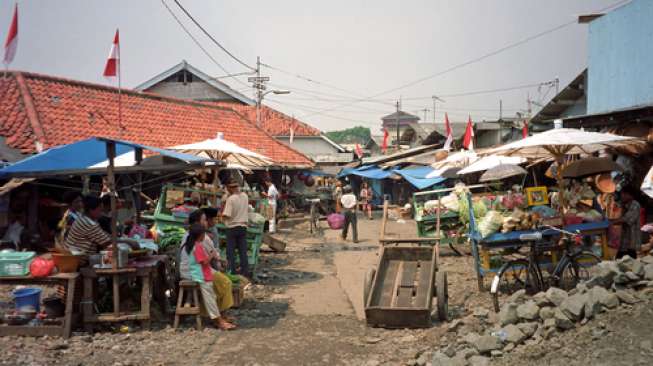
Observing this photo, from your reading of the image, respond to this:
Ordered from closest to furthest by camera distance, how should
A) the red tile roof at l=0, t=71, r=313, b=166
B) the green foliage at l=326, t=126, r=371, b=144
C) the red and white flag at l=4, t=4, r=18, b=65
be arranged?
the red and white flag at l=4, t=4, r=18, b=65 → the red tile roof at l=0, t=71, r=313, b=166 → the green foliage at l=326, t=126, r=371, b=144

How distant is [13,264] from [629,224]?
9.12 meters

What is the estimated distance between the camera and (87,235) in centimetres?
736

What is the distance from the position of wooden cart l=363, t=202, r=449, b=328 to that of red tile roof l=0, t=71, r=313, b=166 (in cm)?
960

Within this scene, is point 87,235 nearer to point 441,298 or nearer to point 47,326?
point 47,326

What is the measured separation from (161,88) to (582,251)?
26994 mm

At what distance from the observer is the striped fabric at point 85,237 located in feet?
24.0

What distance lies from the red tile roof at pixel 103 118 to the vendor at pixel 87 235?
733cm

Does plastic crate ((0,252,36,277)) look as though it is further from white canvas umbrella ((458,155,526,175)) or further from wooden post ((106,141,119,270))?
white canvas umbrella ((458,155,526,175))

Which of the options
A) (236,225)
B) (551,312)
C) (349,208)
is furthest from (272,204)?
(551,312)

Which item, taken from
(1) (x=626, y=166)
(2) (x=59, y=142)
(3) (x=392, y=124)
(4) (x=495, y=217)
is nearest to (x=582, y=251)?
(4) (x=495, y=217)

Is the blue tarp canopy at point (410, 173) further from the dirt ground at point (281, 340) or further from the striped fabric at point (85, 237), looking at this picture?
the striped fabric at point (85, 237)

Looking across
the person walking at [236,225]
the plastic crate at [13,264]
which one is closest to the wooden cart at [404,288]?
the person walking at [236,225]

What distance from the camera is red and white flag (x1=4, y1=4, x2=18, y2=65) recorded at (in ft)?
36.9

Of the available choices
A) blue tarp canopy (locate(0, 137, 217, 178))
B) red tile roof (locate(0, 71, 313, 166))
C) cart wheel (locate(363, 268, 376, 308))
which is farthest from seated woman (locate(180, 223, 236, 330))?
red tile roof (locate(0, 71, 313, 166))
